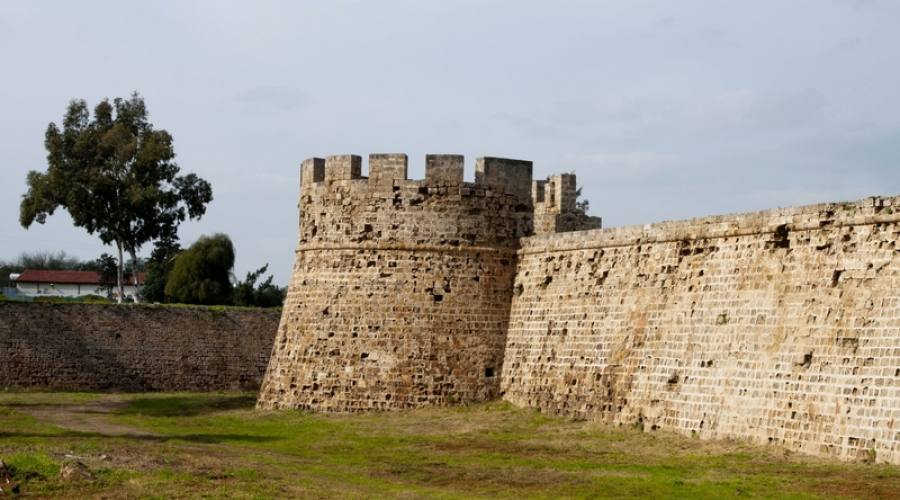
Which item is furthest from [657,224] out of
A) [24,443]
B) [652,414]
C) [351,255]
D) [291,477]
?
[24,443]

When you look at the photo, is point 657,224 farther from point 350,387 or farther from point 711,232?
point 350,387

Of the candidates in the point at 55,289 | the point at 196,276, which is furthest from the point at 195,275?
the point at 55,289

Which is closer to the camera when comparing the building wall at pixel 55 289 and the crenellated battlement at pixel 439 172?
the crenellated battlement at pixel 439 172

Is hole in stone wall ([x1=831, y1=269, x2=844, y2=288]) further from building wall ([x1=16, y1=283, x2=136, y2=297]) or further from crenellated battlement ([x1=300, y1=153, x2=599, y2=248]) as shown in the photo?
building wall ([x1=16, y1=283, x2=136, y2=297])

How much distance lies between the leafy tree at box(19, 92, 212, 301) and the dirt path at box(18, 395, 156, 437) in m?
16.2

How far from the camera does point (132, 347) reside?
1512 inches

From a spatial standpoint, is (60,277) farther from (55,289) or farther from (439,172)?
(439,172)

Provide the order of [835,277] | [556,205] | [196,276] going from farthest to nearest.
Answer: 1. [196,276]
2. [556,205]
3. [835,277]

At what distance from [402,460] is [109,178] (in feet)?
108

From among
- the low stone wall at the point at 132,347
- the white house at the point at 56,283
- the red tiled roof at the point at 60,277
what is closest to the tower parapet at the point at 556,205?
the low stone wall at the point at 132,347

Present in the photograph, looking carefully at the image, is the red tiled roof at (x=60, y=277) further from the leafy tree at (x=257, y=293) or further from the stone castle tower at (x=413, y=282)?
the stone castle tower at (x=413, y=282)

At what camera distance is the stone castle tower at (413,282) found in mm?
26781

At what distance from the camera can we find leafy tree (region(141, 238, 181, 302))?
59719mm

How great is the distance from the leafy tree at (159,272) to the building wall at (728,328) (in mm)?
35046
